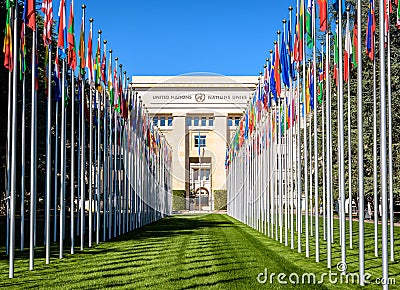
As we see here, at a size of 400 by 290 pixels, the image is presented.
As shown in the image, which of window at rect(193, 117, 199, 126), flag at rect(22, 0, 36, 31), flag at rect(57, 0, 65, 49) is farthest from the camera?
window at rect(193, 117, 199, 126)

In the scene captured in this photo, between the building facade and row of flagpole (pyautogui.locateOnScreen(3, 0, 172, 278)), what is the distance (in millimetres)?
38997

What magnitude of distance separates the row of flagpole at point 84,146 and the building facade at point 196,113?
128 feet

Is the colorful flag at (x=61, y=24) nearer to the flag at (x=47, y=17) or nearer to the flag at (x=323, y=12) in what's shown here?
the flag at (x=47, y=17)

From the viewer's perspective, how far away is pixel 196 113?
3728 inches

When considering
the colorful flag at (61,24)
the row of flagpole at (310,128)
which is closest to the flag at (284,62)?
the row of flagpole at (310,128)

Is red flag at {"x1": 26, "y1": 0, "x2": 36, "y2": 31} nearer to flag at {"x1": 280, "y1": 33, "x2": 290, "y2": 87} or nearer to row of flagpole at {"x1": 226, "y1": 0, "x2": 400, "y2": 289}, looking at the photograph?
row of flagpole at {"x1": 226, "y1": 0, "x2": 400, "y2": 289}

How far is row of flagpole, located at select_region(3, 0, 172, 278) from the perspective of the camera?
599 inches

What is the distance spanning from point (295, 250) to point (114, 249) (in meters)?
5.57

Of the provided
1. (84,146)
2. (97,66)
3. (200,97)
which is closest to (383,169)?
(84,146)

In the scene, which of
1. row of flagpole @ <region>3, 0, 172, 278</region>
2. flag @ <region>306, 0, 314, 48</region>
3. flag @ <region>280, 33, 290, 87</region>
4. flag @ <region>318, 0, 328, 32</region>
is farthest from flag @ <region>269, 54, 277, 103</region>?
flag @ <region>318, 0, 328, 32</region>

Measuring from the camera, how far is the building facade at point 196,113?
9106 centimetres

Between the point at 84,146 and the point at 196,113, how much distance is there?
74.2 meters

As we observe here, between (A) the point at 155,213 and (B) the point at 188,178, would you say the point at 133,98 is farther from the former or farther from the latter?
(B) the point at 188,178

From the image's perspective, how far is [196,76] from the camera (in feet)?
299
